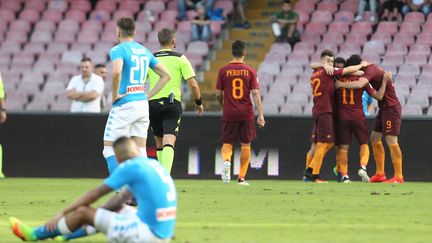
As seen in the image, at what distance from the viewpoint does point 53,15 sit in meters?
28.8

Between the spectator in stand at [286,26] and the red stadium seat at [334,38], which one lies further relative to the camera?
the spectator in stand at [286,26]

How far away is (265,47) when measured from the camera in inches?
1057

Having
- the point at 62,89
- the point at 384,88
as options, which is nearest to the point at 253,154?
the point at 384,88

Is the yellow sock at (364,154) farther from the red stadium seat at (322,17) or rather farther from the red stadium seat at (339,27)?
the red stadium seat at (322,17)

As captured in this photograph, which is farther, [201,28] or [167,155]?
[201,28]

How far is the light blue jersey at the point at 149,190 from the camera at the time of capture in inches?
342

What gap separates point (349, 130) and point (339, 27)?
23.4 feet

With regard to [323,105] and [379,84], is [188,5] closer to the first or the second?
[323,105]

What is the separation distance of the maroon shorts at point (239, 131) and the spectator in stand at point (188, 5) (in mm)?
9638

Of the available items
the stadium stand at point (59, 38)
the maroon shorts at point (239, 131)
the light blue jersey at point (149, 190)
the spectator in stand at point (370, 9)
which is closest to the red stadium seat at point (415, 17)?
the spectator in stand at point (370, 9)

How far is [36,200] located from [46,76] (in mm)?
12236

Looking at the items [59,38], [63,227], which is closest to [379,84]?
[63,227]

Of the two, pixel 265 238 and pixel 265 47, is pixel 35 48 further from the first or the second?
pixel 265 238

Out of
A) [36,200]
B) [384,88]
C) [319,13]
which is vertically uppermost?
[319,13]
